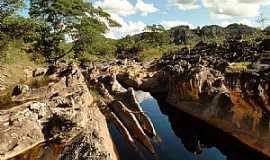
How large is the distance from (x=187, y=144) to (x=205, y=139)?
1939 mm

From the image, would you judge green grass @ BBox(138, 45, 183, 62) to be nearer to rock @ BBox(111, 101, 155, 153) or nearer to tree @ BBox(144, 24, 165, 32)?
tree @ BBox(144, 24, 165, 32)

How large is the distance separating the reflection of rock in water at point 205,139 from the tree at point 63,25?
13281mm

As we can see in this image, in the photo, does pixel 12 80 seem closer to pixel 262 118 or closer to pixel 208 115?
pixel 208 115

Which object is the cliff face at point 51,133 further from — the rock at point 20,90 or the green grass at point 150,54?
the green grass at point 150,54

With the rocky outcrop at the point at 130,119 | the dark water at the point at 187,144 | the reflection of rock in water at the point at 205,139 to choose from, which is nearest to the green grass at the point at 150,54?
the reflection of rock in water at the point at 205,139

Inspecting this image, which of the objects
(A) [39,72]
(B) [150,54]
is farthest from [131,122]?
(B) [150,54]

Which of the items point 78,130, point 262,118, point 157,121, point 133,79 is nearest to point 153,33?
point 133,79

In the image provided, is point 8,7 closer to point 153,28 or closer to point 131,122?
point 131,122

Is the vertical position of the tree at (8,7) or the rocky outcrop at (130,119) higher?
the tree at (8,7)

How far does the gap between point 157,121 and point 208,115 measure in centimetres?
475

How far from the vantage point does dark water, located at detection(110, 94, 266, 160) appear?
2196cm

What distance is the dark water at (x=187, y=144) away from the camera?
22.0 meters

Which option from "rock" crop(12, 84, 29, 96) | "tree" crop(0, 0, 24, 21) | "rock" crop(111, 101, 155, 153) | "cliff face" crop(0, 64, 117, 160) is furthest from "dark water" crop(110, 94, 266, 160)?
"tree" crop(0, 0, 24, 21)

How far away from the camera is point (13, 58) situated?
86.0 ft
